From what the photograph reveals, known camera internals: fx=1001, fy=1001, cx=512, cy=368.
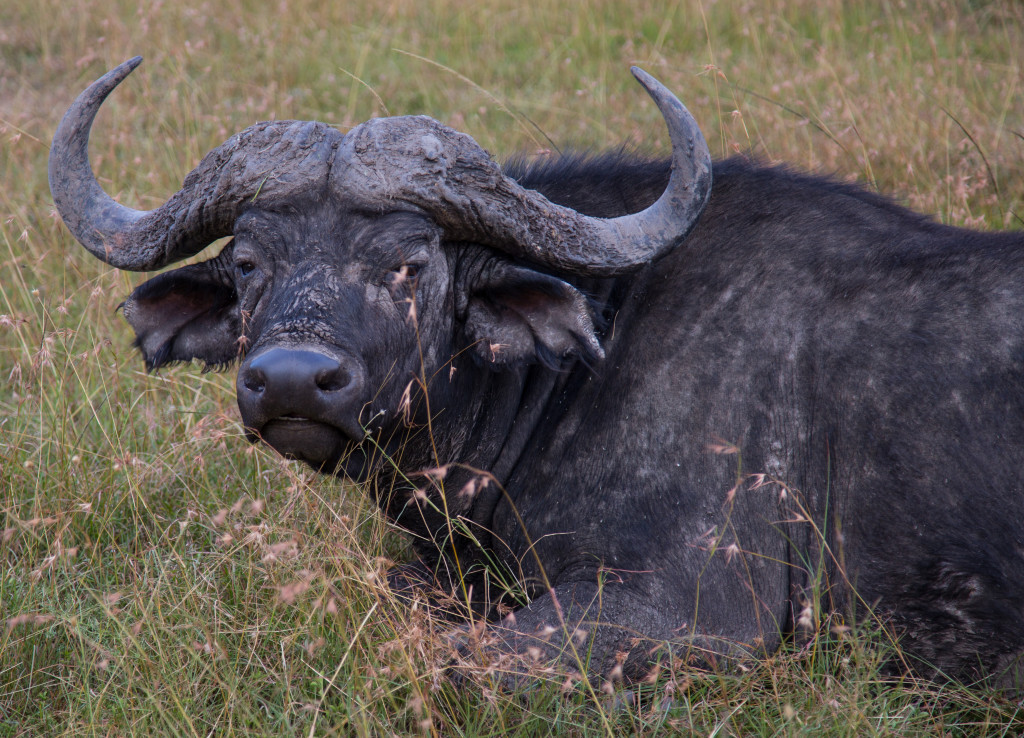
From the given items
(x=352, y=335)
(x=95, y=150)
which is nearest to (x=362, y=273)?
(x=352, y=335)

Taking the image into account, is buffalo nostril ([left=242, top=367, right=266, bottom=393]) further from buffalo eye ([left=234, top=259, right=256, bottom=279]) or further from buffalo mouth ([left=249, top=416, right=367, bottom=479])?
buffalo eye ([left=234, top=259, right=256, bottom=279])

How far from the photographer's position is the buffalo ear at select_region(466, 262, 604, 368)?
12.4ft

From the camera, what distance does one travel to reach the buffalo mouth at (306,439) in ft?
11.6

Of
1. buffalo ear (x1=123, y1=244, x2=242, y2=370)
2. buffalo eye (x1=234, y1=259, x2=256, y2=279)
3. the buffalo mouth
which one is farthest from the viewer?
buffalo ear (x1=123, y1=244, x2=242, y2=370)

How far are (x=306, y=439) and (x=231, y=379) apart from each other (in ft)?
Answer: 8.22

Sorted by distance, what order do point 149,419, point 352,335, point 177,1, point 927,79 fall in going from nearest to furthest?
point 352,335 < point 149,419 < point 927,79 < point 177,1

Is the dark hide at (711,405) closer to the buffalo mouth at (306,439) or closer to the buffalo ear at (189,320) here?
the buffalo mouth at (306,439)

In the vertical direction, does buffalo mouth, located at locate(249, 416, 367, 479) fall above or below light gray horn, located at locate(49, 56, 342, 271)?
below

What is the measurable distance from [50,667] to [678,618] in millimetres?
2305

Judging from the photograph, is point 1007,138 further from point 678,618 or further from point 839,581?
point 678,618

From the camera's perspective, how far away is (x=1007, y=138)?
7.35m

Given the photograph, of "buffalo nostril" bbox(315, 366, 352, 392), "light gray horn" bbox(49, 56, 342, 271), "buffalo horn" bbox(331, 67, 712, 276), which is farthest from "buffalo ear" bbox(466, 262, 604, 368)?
"light gray horn" bbox(49, 56, 342, 271)

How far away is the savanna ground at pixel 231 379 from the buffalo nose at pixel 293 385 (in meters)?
0.45

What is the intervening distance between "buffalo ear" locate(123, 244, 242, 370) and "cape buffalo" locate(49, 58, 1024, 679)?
15cm
